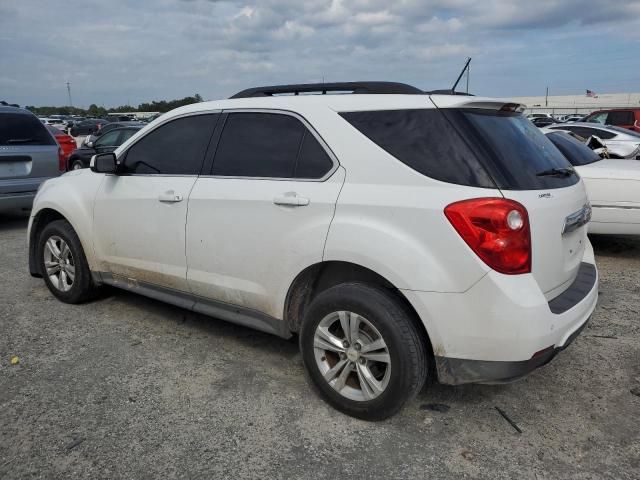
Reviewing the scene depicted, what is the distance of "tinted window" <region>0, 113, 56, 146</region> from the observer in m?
7.81

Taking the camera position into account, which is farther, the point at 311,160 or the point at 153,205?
the point at 153,205

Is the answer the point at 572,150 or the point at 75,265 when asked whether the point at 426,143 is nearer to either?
the point at 75,265

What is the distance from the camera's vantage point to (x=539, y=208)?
2.63m

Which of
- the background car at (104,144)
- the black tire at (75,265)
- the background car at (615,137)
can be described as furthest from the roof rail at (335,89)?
the background car at (104,144)

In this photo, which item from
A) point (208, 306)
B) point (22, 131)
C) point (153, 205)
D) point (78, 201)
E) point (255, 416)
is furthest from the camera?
point (22, 131)

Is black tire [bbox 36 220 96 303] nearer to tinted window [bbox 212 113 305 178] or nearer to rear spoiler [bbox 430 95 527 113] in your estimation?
tinted window [bbox 212 113 305 178]

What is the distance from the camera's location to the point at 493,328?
8.22 ft

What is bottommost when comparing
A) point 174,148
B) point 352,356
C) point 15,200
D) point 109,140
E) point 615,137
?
point 15,200

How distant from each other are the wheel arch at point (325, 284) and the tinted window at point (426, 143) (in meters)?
0.62

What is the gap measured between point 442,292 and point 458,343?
0.26 m

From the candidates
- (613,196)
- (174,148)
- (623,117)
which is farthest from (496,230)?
(623,117)

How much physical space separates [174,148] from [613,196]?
4.65m

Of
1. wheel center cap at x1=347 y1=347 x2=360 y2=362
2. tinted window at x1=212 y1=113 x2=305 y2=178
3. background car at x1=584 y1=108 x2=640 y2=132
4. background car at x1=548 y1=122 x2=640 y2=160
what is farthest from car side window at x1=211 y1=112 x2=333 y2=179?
background car at x1=584 y1=108 x2=640 y2=132

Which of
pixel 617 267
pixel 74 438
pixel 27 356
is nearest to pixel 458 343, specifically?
pixel 74 438
